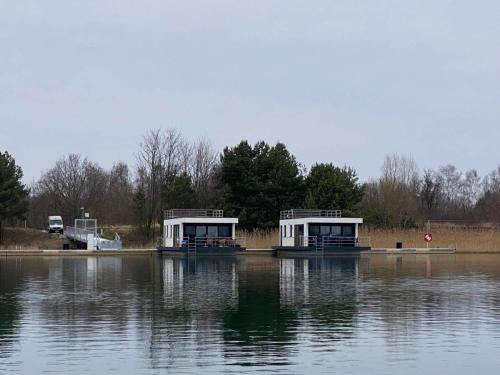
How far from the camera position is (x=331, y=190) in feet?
250

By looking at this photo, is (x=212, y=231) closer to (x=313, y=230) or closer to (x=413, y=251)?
(x=313, y=230)

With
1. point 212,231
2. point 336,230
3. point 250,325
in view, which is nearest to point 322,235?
point 336,230

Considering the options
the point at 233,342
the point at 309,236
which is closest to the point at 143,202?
the point at 309,236

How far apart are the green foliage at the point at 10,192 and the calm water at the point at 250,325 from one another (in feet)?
127

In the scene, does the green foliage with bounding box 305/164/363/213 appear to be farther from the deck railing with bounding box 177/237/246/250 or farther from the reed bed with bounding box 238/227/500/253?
the deck railing with bounding box 177/237/246/250

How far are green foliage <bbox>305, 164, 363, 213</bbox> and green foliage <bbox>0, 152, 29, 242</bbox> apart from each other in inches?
1033

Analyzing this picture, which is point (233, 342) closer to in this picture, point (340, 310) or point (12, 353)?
point (12, 353)

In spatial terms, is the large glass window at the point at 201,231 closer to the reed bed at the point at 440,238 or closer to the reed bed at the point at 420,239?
the reed bed at the point at 420,239

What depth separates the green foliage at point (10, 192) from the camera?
73062 mm

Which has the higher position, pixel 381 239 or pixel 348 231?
pixel 348 231

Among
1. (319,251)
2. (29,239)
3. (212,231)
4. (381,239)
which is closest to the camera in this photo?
(319,251)

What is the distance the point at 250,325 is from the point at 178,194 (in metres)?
57.7

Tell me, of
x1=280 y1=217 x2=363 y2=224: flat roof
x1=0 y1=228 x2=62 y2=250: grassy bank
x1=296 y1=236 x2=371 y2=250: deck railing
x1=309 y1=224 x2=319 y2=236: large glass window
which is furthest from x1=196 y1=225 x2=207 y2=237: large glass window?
x1=0 y1=228 x2=62 y2=250: grassy bank

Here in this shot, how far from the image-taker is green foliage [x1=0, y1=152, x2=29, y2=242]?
240ft
